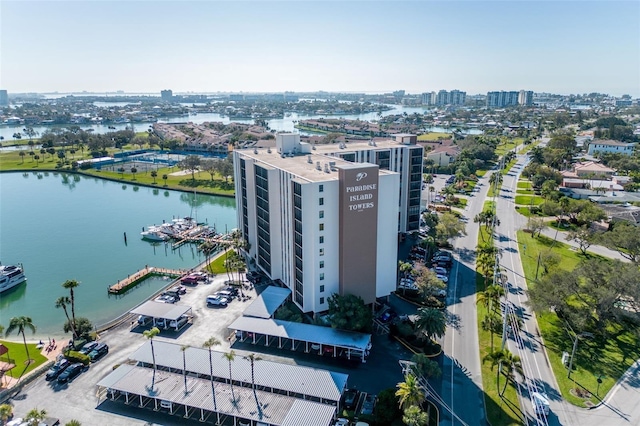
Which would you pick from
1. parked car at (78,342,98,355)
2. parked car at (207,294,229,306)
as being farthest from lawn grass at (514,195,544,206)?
parked car at (78,342,98,355)

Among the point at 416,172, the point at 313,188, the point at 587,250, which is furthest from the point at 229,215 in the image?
the point at 587,250

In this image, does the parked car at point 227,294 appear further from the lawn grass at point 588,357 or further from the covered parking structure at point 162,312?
the lawn grass at point 588,357

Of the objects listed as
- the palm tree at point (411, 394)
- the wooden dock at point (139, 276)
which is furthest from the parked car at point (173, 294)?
the palm tree at point (411, 394)

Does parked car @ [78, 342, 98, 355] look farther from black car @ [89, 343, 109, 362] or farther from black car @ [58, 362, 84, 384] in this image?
black car @ [58, 362, 84, 384]

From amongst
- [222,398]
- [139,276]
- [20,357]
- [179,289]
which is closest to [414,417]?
[222,398]

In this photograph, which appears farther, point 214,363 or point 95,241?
point 95,241

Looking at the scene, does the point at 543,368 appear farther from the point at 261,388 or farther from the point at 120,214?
the point at 120,214
